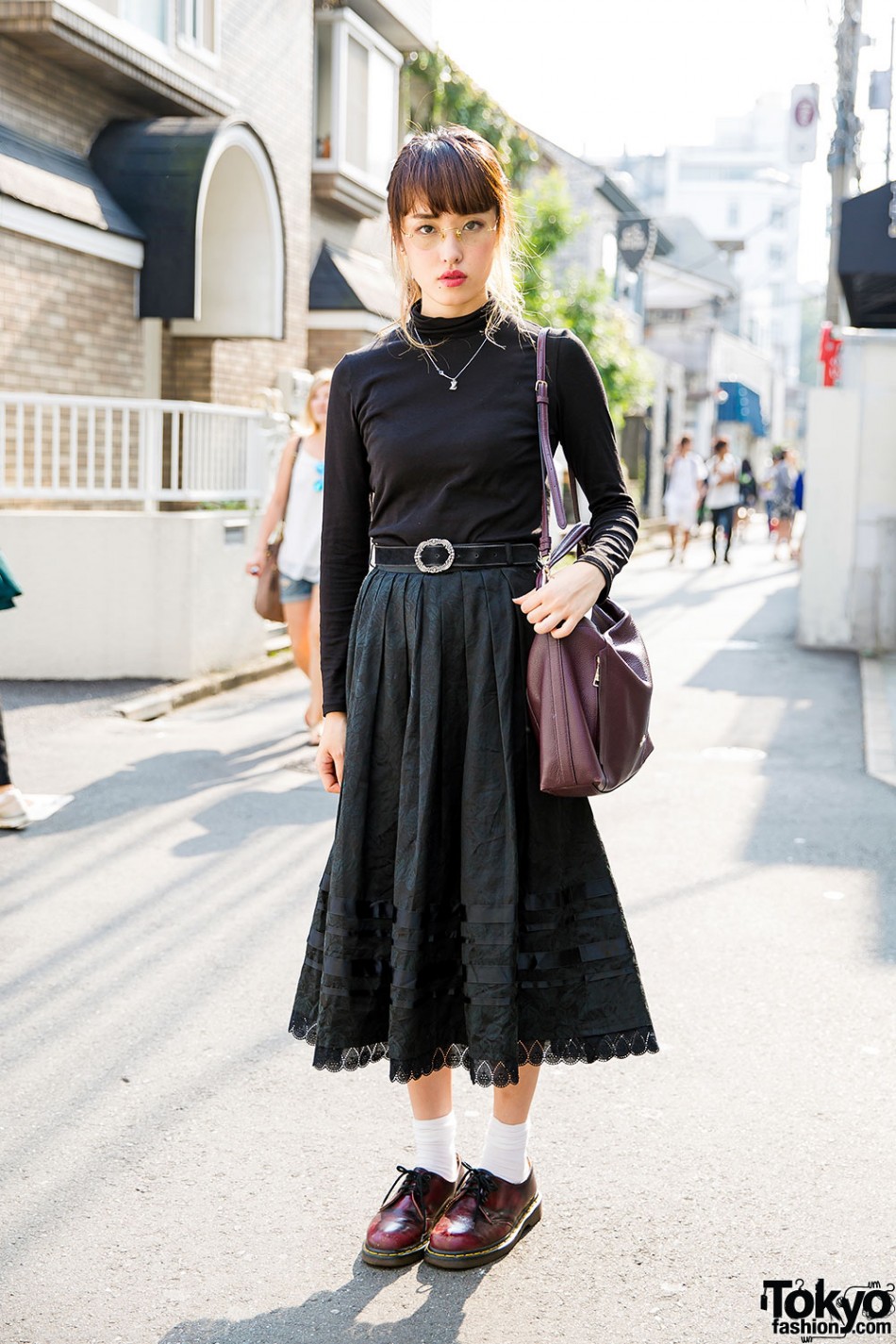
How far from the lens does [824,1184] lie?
3.31 metres

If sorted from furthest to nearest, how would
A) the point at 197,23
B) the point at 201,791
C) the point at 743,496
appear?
the point at 743,496 → the point at 197,23 → the point at 201,791

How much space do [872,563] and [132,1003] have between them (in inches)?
372

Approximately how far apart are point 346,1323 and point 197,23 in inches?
528

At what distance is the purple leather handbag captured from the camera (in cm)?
266

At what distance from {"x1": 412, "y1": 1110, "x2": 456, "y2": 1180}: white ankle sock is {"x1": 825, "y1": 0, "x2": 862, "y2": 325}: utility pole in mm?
16947

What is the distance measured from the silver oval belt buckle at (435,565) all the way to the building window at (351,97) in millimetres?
15952

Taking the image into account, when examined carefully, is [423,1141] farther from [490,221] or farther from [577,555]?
[490,221]

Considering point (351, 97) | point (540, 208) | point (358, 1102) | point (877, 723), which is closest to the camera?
point (358, 1102)

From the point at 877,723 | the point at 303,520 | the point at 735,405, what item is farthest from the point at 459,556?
the point at 735,405

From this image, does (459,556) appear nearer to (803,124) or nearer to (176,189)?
(176,189)

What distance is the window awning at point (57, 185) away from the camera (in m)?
11.0

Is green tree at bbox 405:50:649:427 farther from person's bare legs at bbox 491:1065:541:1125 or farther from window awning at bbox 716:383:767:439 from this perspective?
window awning at bbox 716:383:767:439

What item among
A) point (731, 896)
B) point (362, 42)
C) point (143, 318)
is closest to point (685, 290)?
point (362, 42)

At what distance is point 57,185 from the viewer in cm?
1170
